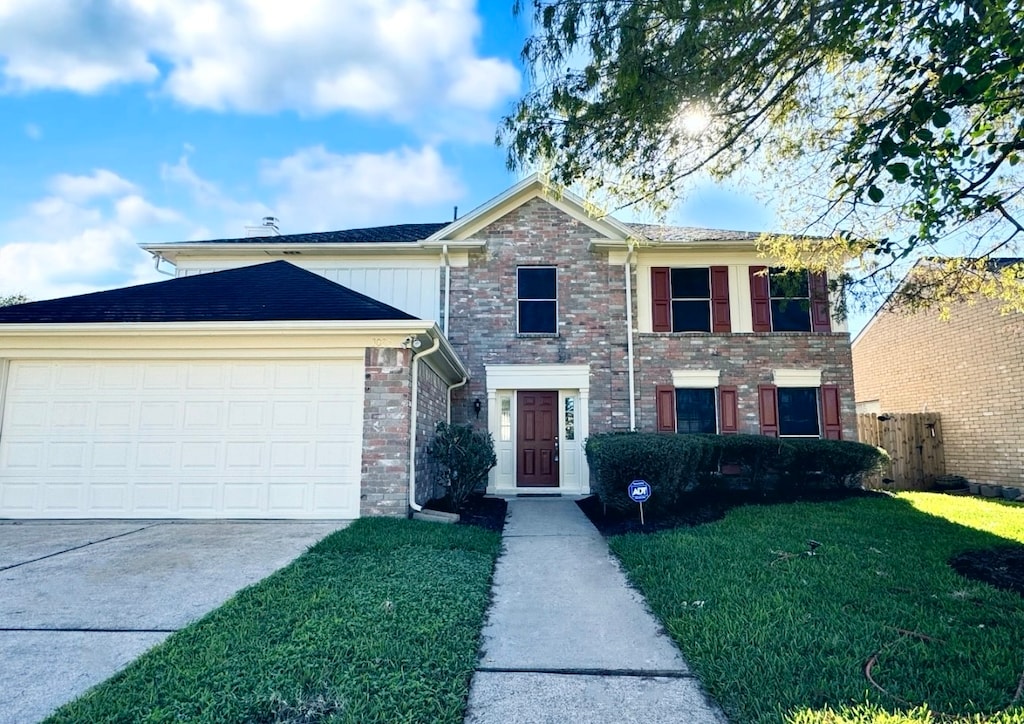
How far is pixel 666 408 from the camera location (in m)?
11.3

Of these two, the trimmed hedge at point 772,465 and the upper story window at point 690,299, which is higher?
the upper story window at point 690,299

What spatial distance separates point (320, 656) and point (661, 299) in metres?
10.1

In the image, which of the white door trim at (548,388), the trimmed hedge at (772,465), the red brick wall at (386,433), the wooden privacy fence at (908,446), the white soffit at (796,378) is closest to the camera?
the red brick wall at (386,433)

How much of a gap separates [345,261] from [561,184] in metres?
7.39

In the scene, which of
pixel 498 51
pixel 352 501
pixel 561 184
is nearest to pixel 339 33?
pixel 498 51

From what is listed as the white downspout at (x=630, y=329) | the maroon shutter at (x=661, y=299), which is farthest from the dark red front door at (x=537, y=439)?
the maroon shutter at (x=661, y=299)

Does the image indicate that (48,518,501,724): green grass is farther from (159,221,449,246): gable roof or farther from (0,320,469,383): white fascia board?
(159,221,449,246): gable roof

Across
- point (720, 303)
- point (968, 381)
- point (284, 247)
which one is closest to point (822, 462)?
point (720, 303)

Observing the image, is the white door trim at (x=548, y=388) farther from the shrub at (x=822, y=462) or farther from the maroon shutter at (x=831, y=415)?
the maroon shutter at (x=831, y=415)

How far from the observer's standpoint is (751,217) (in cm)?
696

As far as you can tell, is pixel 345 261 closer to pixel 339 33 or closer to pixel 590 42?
pixel 339 33

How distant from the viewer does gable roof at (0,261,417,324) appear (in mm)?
7574

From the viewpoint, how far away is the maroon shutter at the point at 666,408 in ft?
36.7

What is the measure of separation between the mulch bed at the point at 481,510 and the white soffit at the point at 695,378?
14.5 ft
